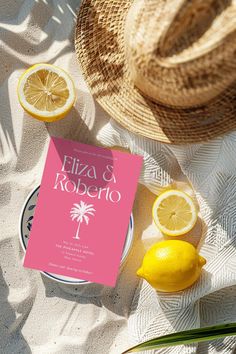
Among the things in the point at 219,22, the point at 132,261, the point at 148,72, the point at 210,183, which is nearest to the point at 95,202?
the point at 132,261

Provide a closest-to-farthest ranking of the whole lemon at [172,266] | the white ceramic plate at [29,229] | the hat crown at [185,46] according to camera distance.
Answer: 1. the hat crown at [185,46]
2. the whole lemon at [172,266]
3. the white ceramic plate at [29,229]

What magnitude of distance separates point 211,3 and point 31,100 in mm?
489

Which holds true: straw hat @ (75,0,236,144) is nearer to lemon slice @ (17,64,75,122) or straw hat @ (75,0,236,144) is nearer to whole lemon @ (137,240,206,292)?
lemon slice @ (17,64,75,122)

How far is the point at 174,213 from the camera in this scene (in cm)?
124

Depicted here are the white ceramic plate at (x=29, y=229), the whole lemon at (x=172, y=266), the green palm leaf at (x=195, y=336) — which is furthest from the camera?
the white ceramic plate at (x=29, y=229)

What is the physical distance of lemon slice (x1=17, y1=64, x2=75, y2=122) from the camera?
4.01 ft

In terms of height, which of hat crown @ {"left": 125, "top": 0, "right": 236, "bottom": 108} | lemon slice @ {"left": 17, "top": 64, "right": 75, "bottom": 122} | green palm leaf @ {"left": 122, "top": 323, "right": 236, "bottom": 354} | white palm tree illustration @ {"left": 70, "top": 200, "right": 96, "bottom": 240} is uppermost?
hat crown @ {"left": 125, "top": 0, "right": 236, "bottom": 108}

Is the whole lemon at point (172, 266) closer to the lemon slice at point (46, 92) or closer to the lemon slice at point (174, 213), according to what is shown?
the lemon slice at point (174, 213)

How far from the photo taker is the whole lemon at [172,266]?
1.18 metres

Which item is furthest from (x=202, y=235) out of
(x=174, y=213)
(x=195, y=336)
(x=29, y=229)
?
(x=29, y=229)

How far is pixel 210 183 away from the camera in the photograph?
1.26 meters

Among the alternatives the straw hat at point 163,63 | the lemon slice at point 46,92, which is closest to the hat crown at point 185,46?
the straw hat at point 163,63

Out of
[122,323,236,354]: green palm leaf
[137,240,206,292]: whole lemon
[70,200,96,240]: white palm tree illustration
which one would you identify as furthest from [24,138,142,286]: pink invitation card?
[122,323,236,354]: green palm leaf

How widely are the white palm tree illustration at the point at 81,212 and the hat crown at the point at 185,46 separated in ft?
1.34
